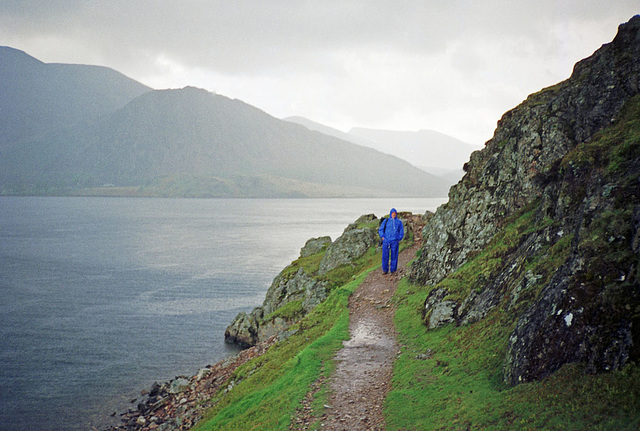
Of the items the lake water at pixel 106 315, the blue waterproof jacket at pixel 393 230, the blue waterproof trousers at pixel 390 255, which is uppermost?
the blue waterproof jacket at pixel 393 230

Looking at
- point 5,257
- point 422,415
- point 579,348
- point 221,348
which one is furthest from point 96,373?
point 5,257

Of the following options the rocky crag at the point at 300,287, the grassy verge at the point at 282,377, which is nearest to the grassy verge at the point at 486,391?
the grassy verge at the point at 282,377

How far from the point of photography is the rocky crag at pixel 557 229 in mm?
8727

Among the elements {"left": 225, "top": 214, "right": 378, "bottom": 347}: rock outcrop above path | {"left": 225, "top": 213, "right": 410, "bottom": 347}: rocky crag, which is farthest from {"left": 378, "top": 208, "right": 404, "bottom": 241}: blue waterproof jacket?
{"left": 225, "top": 214, "right": 378, "bottom": 347}: rock outcrop above path

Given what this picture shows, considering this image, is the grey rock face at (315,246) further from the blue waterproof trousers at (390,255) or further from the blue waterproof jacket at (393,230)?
the blue waterproof jacket at (393,230)

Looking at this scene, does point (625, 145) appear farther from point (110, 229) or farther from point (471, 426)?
point (110, 229)

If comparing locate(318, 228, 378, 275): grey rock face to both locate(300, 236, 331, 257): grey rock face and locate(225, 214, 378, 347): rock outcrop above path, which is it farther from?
locate(300, 236, 331, 257): grey rock face

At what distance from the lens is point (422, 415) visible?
11.0m

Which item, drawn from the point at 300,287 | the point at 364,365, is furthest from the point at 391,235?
the point at 300,287

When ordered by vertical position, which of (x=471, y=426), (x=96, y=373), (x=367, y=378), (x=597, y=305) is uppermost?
(x=597, y=305)

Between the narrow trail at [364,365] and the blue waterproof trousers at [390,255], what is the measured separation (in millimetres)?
2228

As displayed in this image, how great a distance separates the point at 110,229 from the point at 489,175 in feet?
558

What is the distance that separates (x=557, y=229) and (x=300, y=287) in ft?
110

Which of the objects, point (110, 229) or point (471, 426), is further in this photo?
point (110, 229)
